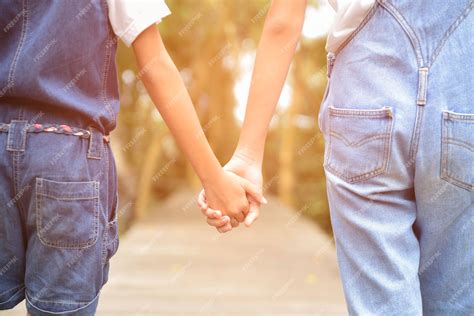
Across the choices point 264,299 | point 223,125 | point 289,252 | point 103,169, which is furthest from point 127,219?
point 223,125

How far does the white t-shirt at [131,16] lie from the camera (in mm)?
1616

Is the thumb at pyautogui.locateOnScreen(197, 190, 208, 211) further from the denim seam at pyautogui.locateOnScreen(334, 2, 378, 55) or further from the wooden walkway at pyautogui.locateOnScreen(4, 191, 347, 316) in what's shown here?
the wooden walkway at pyautogui.locateOnScreen(4, 191, 347, 316)

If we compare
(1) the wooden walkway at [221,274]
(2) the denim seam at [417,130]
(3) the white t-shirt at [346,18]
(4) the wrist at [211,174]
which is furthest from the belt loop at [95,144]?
(1) the wooden walkway at [221,274]

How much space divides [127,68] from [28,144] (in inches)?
380

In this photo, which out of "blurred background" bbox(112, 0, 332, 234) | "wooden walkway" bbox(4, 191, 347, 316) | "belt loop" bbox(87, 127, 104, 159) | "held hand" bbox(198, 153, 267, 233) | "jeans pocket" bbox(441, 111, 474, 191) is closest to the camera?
"jeans pocket" bbox(441, 111, 474, 191)

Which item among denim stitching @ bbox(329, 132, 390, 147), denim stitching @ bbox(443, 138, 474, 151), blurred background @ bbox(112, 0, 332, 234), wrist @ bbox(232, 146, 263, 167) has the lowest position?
blurred background @ bbox(112, 0, 332, 234)

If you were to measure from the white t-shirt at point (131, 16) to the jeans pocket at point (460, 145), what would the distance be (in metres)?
0.68

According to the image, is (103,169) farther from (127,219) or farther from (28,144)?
(127,219)

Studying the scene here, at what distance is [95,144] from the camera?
1.59m

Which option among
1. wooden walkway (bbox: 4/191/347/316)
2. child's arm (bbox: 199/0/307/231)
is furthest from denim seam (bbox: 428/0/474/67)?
wooden walkway (bbox: 4/191/347/316)

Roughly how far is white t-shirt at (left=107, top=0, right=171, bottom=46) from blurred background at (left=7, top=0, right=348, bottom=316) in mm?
443

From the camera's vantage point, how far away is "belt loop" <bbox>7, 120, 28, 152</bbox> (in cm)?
152

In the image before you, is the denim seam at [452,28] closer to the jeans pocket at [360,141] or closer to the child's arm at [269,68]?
the jeans pocket at [360,141]

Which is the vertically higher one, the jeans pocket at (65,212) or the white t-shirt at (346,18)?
the white t-shirt at (346,18)
